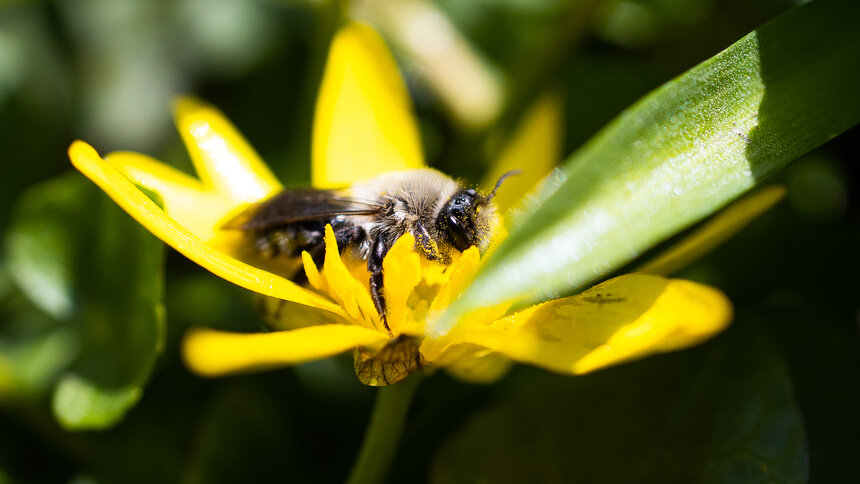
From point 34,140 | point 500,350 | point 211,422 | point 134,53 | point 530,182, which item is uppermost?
point 134,53

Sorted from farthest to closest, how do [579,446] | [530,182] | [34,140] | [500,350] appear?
[34,140] < [530,182] < [579,446] < [500,350]

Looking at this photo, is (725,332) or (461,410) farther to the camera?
(461,410)

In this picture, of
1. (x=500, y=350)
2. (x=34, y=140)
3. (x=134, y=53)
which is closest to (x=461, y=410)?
(x=500, y=350)

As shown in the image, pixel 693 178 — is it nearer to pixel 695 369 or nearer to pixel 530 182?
pixel 695 369

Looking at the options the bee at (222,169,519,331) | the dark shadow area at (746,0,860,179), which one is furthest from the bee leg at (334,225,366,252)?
the dark shadow area at (746,0,860,179)

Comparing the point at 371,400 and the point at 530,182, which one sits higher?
the point at 530,182

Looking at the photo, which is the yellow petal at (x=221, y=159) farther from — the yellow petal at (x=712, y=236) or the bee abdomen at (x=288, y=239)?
Answer: the yellow petal at (x=712, y=236)

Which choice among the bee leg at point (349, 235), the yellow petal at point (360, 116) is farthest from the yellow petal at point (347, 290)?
the yellow petal at point (360, 116)

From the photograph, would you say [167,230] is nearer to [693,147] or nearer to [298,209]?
[298,209]
